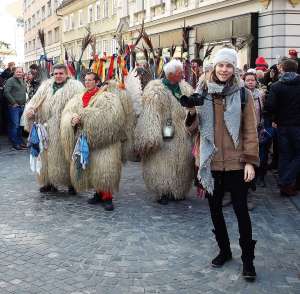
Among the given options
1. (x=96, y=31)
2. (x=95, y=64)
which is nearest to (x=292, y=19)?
(x=95, y=64)

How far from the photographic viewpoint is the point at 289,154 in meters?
7.11

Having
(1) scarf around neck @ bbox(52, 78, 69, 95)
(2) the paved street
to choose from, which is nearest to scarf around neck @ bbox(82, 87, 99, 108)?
(1) scarf around neck @ bbox(52, 78, 69, 95)

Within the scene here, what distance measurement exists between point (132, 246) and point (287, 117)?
3.25m

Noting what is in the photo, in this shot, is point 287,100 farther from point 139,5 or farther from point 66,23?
point 66,23

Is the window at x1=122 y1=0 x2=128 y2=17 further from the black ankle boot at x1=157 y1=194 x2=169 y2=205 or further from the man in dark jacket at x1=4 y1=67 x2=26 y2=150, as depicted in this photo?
the black ankle boot at x1=157 y1=194 x2=169 y2=205

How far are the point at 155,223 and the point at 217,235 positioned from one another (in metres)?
1.37

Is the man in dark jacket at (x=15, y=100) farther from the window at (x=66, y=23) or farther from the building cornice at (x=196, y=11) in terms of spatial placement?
the window at (x=66, y=23)

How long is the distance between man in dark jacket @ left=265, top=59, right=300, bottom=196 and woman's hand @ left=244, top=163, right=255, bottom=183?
312 cm

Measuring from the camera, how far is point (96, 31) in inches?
1355

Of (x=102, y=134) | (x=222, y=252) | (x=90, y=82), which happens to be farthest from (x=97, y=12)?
(x=222, y=252)

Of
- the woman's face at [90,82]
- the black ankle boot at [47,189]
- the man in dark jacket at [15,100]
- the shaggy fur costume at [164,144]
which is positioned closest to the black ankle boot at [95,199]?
the shaggy fur costume at [164,144]

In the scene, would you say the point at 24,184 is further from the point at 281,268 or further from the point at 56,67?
the point at 281,268

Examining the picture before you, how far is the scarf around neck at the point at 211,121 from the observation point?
4.07m

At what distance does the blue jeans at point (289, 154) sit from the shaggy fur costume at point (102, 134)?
7.27 feet
